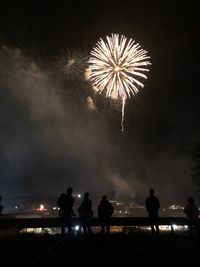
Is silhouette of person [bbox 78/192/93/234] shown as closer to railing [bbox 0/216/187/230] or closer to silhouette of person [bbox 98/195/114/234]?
silhouette of person [bbox 98/195/114/234]

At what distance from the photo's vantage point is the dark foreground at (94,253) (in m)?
8.76

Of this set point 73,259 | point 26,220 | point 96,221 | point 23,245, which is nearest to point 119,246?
point 73,259

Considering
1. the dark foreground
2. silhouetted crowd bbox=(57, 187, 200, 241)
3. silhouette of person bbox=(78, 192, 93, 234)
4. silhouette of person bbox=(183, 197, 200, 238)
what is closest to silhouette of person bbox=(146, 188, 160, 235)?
silhouetted crowd bbox=(57, 187, 200, 241)

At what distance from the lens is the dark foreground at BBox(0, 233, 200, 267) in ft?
28.7

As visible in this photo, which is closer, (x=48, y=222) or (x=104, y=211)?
(x=104, y=211)

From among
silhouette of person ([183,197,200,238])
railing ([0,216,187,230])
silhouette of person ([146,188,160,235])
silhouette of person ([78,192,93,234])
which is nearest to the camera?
silhouette of person ([146,188,160,235])

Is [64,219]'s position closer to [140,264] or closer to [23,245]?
[23,245]

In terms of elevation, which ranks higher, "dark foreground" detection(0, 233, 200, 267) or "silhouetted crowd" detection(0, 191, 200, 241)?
"silhouetted crowd" detection(0, 191, 200, 241)

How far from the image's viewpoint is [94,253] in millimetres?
9977

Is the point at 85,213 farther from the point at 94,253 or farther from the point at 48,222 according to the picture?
the point at 94,253

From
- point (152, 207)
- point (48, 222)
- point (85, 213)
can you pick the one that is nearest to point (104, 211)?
point (85, 213)

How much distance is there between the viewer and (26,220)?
16281mm

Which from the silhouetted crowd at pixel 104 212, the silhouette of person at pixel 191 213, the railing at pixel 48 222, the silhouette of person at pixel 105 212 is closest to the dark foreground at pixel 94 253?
the silhouette of person at pixel 105 212

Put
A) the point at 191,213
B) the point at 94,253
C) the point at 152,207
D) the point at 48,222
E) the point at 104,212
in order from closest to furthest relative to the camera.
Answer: the point at 94,253, the point at 152,207, the point at 104,212, the point at 191,213, the point at 48,222
